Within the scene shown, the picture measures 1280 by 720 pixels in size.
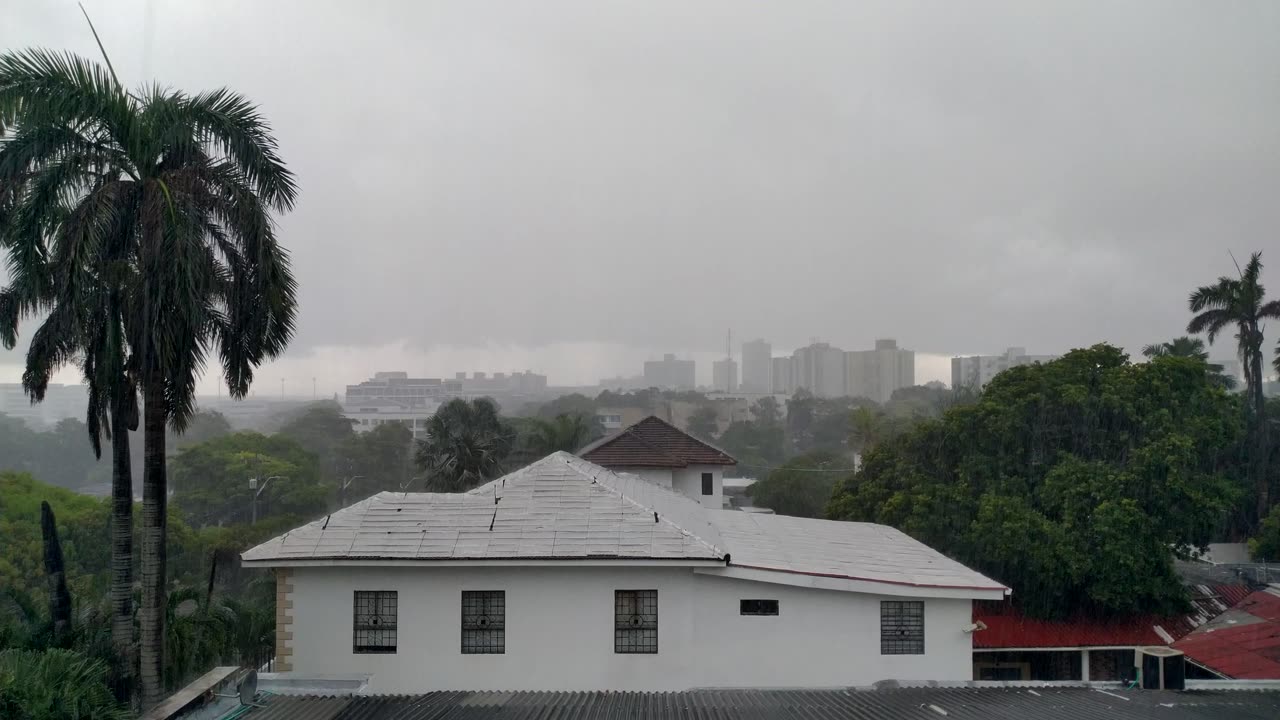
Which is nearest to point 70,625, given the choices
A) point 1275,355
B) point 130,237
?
point 130,237

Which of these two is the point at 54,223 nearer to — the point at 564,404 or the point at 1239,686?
the point at 1239,686

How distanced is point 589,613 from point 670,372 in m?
108

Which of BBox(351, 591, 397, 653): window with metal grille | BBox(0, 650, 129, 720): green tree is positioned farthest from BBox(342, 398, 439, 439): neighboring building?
BBox(0, 650, 129, 720): green tree

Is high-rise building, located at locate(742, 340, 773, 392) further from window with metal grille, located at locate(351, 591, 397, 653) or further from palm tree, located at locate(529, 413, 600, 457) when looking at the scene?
window with metal grille, located at locate(351, 591, 397, 653)

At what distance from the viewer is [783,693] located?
39.9 ft

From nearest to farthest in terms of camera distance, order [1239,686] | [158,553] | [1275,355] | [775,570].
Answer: [1239,686] < [158,553] < [775,570] < [1275,355]

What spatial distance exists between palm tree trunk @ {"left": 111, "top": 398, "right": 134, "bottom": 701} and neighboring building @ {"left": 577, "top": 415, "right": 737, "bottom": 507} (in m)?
21.5

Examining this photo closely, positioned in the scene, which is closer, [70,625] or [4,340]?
[4,340]

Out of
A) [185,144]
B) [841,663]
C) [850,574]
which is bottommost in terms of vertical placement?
[841,663]

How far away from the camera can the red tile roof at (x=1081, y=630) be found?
22.4 meters

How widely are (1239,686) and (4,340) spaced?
58.4 feet

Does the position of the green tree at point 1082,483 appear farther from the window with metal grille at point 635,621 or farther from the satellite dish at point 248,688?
the satellite dish at point 248,688

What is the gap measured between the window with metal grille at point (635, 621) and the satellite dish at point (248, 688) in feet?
17.6

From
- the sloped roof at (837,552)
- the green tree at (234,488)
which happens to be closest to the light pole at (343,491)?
the green tree at (234,488)
